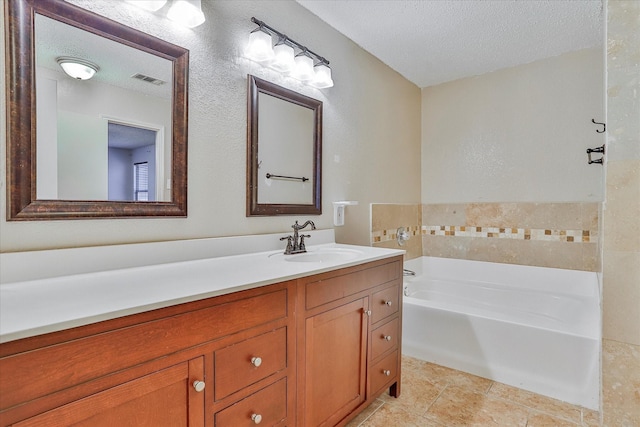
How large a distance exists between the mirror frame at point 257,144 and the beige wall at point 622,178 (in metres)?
1.40

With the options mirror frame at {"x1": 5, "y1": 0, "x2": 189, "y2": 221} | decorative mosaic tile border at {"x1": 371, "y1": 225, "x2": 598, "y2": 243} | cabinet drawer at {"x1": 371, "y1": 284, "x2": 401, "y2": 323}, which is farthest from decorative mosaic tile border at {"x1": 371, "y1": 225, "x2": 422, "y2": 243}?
mirror frame at {"x1": 5, "y1": 0, "x2": 189, "y2": 221}

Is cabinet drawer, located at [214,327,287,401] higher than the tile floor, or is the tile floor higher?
cabinet drawer, located at [214,327,287,401]

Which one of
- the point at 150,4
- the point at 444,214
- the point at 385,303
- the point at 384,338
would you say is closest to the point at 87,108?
the point at 150,4

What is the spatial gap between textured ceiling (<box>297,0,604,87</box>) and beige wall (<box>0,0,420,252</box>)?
147 mm

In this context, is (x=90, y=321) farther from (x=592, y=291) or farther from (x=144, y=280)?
(x=592, y=291)

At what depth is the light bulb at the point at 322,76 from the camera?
1.98 m

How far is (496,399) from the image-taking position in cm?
185

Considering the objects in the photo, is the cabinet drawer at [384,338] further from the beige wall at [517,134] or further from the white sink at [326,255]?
the beige wall at [517,134]

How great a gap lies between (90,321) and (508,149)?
311 cm

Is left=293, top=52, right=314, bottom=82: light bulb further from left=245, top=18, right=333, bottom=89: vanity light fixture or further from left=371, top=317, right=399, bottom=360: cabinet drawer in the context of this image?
left=371, top=317, right=399, bottom=360: cabinet drawer

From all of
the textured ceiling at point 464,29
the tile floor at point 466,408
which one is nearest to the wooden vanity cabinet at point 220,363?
the tile floor at point 466,408

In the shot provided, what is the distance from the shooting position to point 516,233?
9.19 ft

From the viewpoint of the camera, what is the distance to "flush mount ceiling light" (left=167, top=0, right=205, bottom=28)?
1342 mm

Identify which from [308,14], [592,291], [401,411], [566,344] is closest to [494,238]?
[592,291]
